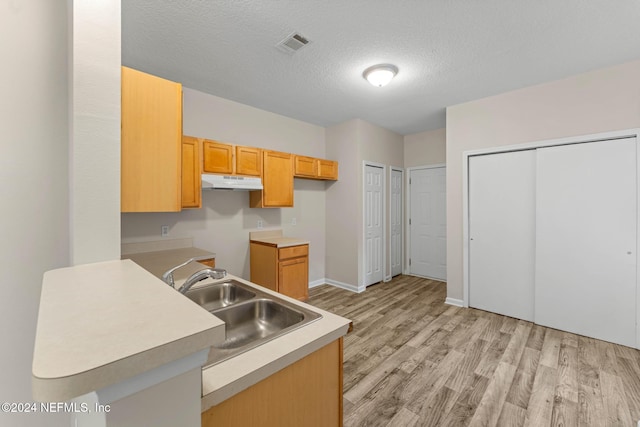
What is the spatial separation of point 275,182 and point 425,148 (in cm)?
300

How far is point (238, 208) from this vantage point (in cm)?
361

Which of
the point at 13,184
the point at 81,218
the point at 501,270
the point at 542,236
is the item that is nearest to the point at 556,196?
the point at 542,236

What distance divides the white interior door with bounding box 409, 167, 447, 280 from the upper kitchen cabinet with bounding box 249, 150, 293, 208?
264 cm

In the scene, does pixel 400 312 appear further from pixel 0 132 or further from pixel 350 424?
pixel 0 132

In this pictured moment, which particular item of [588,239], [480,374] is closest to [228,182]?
[480,374]

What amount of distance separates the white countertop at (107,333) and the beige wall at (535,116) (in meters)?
3.71

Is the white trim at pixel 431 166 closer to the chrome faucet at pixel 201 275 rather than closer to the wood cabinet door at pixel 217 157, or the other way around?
the wood cabinet door at pixel 217 157

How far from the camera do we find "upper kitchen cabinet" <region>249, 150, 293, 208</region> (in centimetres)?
349

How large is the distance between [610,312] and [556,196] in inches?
48.9

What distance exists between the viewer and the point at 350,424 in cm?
166

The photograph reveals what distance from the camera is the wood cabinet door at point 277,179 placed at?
3.49 m

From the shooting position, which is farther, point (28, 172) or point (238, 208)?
point (238, 208)

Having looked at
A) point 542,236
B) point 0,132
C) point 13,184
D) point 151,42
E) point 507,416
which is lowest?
point 507,416

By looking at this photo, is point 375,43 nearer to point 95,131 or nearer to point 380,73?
point 380,73
